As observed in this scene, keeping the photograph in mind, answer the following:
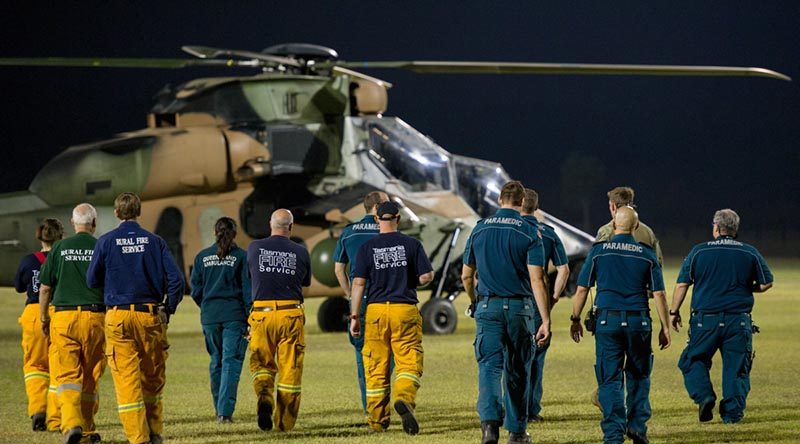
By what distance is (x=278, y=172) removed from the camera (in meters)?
19.4

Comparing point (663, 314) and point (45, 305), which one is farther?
point (45, 305)

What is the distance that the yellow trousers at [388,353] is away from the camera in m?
10.4

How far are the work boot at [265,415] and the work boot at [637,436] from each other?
2.82 metres

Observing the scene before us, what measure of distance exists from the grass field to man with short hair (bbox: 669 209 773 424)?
0.25 m

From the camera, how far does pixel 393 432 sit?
10.5 meters

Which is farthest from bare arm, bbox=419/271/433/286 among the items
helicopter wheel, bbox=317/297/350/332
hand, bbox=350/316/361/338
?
helicopter wheel, bbox=317/297/350/332

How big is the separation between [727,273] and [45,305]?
17.2ft

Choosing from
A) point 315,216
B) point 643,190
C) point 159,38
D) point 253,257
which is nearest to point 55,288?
point 253,257

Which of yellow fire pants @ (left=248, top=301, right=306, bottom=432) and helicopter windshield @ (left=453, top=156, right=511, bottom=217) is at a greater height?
yellow fire pants @ (left=248, top=301, right=306, bottom=432)

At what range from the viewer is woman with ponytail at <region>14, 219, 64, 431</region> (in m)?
10.8

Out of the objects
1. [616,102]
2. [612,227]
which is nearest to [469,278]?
[612,227]

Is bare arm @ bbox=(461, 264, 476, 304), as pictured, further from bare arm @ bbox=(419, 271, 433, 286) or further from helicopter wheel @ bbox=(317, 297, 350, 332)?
helicopter wheel @ bbox=(317, 297, 350, 332)

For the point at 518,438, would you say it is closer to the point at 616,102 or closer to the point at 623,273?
the point at 623,273

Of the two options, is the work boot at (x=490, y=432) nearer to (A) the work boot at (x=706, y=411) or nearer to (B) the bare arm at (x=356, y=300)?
(B) the bare arm at (x=356, y=300)
